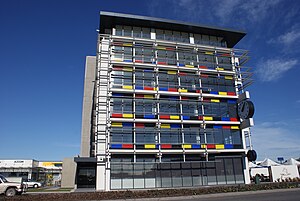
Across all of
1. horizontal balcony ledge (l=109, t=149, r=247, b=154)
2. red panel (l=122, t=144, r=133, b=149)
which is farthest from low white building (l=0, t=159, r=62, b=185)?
horizontal balcony ledge (l=109, t=149, r=247, b=154)

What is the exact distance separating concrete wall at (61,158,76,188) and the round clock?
30.0m

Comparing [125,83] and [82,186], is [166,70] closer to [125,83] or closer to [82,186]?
[125,83]

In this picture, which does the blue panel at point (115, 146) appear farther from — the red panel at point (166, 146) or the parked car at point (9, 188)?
the parked car at point (9, 188)

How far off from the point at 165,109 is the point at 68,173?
22.8 meters

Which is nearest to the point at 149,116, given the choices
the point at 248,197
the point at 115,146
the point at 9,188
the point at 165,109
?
the point at 165,109

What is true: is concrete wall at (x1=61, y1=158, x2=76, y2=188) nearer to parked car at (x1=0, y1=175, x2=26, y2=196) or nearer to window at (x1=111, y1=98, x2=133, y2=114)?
window at (x1=111, y1=98, x2=133, y2=114)

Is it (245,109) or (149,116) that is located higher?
(245,109)

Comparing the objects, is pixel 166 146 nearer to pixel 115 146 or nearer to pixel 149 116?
pixel 149 116

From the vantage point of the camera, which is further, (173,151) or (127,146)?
(173,151)

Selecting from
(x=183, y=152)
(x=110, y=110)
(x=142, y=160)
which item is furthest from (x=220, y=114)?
(x=110, y=110)

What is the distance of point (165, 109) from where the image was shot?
33406mm

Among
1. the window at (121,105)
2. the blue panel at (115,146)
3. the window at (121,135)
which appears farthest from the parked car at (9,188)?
the window at (121,105)

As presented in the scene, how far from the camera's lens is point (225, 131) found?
34.1 m

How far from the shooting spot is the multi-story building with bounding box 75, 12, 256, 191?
1193 inches
